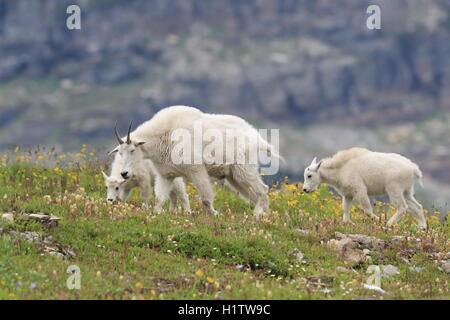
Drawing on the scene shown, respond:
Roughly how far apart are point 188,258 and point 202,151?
4.32 meters

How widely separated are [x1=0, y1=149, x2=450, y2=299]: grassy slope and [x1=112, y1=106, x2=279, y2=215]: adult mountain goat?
44.9 inches

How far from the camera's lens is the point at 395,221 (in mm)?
15812

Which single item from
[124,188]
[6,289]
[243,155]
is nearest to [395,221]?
[243,155]

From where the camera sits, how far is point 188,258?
11156 millimetres

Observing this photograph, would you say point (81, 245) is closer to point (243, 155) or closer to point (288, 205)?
point (243, 155)

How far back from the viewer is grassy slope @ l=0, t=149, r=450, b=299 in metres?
9.31

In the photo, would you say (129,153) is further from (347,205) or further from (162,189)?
(347,205)

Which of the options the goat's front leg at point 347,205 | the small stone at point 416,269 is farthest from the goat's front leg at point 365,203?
the small stone at point 416,269

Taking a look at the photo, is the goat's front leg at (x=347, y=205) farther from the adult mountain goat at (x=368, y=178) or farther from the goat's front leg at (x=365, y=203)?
the goat's front leg at (x=365, y=203)

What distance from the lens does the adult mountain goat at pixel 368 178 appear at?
53.7ft

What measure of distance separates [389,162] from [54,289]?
32.6 ft

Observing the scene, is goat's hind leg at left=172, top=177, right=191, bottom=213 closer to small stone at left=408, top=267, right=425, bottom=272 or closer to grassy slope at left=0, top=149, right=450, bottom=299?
grassy slope at left=0, top=149, right=450, bottom=299

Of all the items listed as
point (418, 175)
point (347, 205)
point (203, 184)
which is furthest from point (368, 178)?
point (203, 184)

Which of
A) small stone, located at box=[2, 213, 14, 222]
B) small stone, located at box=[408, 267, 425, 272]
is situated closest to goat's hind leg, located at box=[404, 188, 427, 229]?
small stone, located at box=[408, 267, 425, 272]
